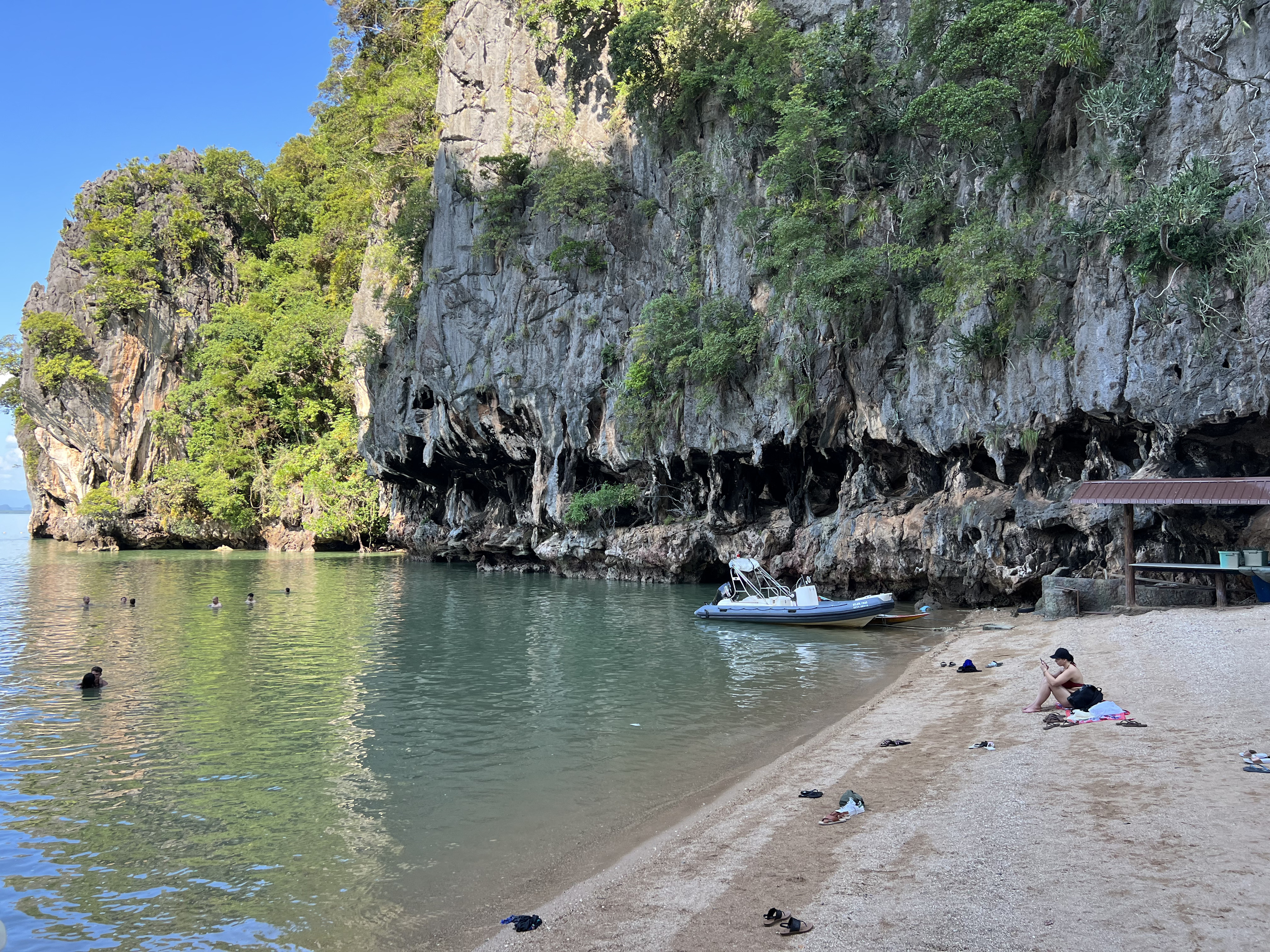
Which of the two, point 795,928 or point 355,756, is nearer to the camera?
point 795,928

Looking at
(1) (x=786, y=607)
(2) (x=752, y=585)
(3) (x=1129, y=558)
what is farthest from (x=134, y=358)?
(3) (x=1129, y=558)

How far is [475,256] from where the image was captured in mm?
37750

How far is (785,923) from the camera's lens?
5.27 metres

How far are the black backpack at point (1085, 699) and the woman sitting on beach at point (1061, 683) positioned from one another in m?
0.11

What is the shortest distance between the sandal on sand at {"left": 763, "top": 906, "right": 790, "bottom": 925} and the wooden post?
14549mm

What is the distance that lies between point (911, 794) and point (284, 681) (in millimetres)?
11575

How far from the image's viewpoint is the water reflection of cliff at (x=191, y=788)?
6.33 meters

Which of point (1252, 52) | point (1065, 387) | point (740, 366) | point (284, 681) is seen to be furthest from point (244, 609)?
point (1252, 52)

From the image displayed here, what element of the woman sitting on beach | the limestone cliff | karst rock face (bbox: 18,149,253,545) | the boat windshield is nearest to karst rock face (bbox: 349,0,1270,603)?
the boat windshield

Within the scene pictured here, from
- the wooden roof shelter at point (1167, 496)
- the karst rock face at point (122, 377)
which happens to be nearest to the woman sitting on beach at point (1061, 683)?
the wooden roof shelter at point (1167, 496)

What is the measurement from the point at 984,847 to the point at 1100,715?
13.7ft

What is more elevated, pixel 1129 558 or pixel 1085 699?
pixel 1129 558

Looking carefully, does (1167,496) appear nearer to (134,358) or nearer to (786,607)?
(786,607)

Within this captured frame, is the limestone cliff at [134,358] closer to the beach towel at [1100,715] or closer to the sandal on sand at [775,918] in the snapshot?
the beach towel at [1100,715]
